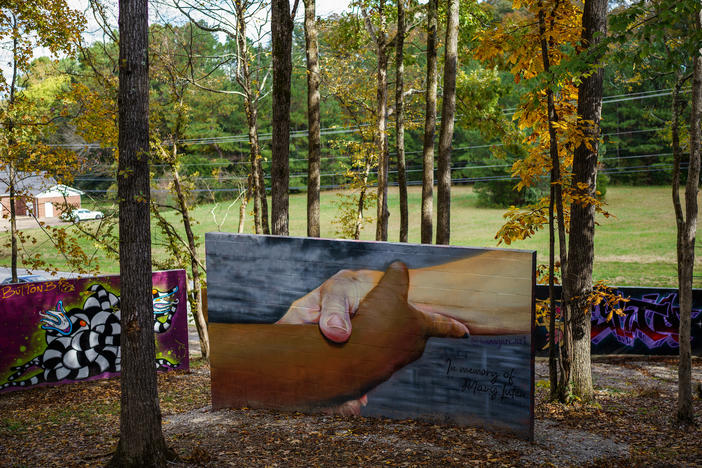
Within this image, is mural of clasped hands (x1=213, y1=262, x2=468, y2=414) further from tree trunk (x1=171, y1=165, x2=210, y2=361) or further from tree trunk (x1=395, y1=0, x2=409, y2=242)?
tree trunk (x1=395, y1=0, x2=409, y2=242)

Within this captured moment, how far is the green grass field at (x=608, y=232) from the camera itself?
3556 cm

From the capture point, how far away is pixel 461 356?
7.82 m

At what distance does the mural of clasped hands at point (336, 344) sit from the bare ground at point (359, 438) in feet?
1.17

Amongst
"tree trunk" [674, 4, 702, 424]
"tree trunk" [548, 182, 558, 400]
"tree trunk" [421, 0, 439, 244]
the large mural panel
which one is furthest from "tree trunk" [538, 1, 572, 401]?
"tree trunk" [421, 0, 439, 244]

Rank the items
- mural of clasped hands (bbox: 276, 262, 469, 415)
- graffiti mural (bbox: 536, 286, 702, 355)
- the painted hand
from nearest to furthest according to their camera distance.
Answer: mural of clasped hands (bbox: 276, 262, 469, 415) → the painted hand → graffiti mural (bbox: 536, 286, 702, 355)

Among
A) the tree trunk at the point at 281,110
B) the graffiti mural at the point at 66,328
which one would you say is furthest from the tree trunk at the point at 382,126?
the tree trunk at the point at 281,110

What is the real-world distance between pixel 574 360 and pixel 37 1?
42.9ft

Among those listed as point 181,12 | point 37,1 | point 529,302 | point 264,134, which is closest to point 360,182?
point 181,12

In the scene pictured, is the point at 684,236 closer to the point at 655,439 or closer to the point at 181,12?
the point at 655,439
